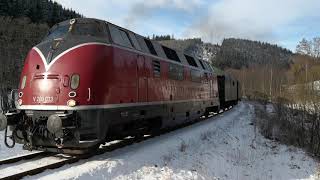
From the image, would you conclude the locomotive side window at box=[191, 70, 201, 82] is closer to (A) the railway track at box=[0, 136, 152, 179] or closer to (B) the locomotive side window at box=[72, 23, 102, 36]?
(A) the railway track at box=[0, 136, 152, 179]

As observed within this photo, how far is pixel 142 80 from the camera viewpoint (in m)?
12.6

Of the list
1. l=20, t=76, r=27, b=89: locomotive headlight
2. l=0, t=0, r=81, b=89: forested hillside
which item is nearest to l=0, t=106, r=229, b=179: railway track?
l=20, t=76, r=27, b=89: locomotive headlight

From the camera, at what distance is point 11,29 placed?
42.0 metres

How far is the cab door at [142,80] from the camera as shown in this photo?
40.5 feet

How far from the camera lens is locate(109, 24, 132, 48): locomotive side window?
11249 millimetres

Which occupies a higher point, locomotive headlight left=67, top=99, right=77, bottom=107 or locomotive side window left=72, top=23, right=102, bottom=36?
locomotive side window left=72, top=23, right=102, bottom=36

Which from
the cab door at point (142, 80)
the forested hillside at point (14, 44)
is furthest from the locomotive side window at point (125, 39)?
the forested hillside at point (14, 44)

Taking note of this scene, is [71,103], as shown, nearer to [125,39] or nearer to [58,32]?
[58,32]

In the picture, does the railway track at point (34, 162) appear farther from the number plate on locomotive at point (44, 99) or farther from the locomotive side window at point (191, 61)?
the locomotive side window at point (191, 61)

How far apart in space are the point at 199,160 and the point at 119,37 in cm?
434

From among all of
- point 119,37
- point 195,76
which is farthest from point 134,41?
point 195,76

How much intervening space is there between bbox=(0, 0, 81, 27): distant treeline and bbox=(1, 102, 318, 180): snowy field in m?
45.1

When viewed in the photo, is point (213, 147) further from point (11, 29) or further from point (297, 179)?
point (11, 29)

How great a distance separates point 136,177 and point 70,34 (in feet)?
14.4
